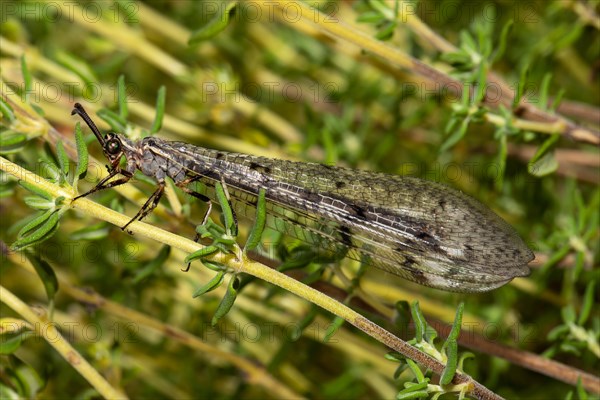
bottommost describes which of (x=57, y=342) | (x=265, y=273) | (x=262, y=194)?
(x=57, y=342)

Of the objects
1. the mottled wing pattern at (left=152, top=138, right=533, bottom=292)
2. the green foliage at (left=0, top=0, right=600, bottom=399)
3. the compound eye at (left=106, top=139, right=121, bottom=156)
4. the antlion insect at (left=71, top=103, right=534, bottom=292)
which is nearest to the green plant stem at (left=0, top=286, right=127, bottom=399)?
the green foliage at (left=0, top=0, right=600, bottom=399)

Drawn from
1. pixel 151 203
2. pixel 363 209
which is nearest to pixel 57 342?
pixel 151 203

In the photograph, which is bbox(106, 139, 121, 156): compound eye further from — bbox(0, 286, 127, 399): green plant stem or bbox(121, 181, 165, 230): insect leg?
bbox(0, 286, 127, 399): green plant stem

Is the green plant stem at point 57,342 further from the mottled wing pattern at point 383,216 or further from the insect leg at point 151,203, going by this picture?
the mottled wing pattern at point 383,216

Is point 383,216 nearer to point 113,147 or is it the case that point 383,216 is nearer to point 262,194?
point 262,194

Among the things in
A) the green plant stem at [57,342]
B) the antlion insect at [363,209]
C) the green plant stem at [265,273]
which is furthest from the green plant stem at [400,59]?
the green plant stem at [57,342]

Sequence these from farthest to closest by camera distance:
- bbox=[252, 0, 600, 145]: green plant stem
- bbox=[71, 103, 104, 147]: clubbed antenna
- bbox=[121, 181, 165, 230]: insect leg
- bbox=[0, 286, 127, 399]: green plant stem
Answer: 1. bbox=[71, 103, 104, 147]: clubbed antenna
2. bbox=[252, 0, 600, 145]: green plant stem
3. bbox=[121, 181, 165, 230]: insect leg
4. bbox=[0, 286, 127, 399]: green plant stem

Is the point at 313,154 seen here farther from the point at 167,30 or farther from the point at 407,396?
the point at 407,396
